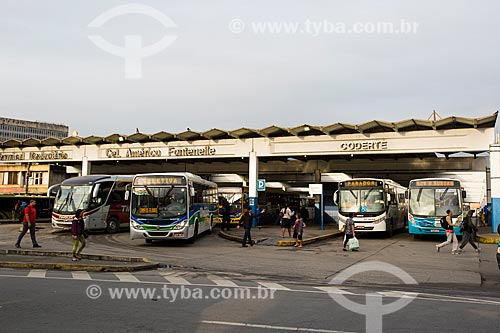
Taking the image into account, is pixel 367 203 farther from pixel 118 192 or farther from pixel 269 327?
pixel 269 327

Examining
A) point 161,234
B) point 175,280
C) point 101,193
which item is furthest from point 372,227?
point 175,280

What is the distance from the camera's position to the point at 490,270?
14.7 metres

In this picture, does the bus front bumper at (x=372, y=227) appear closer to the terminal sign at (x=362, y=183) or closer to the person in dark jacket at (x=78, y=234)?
the terminal sign at (x=362, y=183)

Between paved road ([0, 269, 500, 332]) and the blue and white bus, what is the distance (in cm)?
1436

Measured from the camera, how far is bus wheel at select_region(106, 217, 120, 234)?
27469mm

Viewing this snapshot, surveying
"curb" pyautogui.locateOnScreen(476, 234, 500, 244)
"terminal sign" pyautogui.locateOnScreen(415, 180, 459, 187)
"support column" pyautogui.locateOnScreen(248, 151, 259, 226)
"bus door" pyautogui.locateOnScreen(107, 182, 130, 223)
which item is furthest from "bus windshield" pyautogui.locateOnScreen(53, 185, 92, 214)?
"curb" pyautogui.locateOnScreen(476, 234, 500, 244)

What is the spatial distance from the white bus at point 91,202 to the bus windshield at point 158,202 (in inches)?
215

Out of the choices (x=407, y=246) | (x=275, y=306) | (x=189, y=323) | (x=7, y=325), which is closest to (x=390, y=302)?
(x=275, y=306)

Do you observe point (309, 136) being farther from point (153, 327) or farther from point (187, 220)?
point (153, 327)

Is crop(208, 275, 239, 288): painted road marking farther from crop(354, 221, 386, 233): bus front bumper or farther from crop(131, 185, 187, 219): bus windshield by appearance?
crop(354, 221, 386, 233): bus front bumper

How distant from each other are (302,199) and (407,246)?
26.3 meters

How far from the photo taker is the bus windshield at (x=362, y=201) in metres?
26.1

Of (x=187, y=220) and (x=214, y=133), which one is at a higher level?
(x=214, y=133)

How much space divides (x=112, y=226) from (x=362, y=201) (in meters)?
14.1
